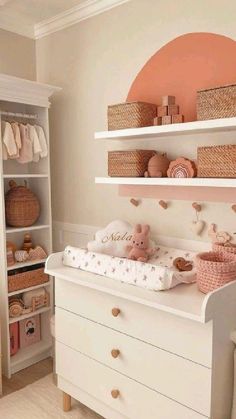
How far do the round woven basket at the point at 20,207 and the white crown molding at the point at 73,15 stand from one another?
124cm

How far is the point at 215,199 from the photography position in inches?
77.2

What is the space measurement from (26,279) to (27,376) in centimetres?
68

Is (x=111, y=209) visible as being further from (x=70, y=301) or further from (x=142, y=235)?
(x=70, y=301)

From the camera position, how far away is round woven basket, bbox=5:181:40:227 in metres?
2.55

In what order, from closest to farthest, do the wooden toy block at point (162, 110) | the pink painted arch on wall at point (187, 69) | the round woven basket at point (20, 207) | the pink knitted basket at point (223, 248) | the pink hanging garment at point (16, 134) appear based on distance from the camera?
the pink knitted basket at point (223, 248) < the pink painted arch on wall at point (187, 69) < the wooden toy block at point (162, 110) < the pink hanging garment at point (16, 134) < the round woven basket at point (20, 207)

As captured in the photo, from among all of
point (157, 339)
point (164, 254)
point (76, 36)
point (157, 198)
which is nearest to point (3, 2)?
point (76, 36)

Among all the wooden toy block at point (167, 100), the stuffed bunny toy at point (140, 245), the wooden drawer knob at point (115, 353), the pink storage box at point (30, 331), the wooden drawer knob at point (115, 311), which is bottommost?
the pink storage box at point (30, 331)

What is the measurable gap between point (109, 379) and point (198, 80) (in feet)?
5.49

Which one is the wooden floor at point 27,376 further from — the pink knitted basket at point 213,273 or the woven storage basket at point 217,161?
the woven storage basket at point 217,161

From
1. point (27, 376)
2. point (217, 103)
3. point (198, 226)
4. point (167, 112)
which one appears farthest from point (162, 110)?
point (27, 376)

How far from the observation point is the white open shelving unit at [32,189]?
2434 mm

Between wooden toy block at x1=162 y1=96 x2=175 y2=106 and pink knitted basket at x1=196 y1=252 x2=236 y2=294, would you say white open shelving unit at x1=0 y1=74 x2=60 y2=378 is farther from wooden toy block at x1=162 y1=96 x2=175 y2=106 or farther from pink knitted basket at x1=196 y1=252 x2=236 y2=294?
pink knitted basket at x1=196 y1=252 x2=236 y2=294

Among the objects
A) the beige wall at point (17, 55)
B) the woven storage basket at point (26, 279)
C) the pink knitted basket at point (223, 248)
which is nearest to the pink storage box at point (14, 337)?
the woven storage basket at point (26, 279)

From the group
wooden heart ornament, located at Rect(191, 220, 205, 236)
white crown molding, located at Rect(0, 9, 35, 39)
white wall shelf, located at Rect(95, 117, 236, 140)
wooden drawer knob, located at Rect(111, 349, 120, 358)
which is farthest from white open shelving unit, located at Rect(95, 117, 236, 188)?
white crown molding, located at Rect(0, 9, 35, 39)
